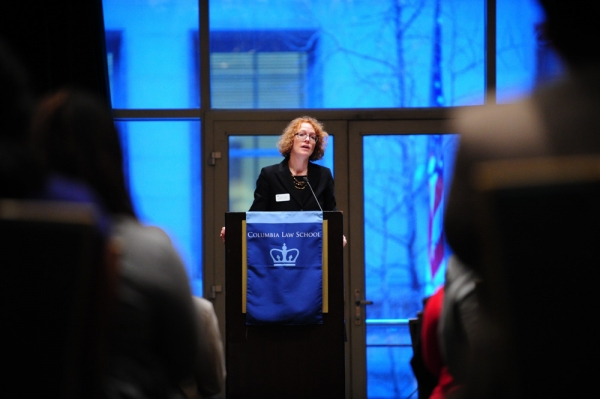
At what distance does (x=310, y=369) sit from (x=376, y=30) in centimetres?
310

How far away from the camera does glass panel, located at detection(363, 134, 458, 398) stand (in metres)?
5.39

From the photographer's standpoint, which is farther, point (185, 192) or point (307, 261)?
point (185, 192)

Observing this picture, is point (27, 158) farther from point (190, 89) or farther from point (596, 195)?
point (190, 89)

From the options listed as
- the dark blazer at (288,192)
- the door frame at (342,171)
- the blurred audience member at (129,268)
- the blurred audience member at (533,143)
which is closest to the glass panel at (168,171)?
the door frame at (342,171)

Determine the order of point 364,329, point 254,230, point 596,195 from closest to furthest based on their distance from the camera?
point 596,195 → point 254,230 → point 364,329

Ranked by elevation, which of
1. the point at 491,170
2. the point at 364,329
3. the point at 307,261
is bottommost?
the point at 364,329

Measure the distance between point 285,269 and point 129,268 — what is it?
7.31ft

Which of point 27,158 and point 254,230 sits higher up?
point 27,158

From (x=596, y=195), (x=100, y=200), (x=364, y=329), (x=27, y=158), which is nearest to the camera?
(x=596, y=195)

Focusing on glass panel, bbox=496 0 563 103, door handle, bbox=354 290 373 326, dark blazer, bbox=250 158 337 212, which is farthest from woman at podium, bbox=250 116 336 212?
glass panel, bbox=496 0 563 103

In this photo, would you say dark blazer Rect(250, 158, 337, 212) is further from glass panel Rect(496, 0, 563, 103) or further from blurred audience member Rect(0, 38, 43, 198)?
blurred audience member Rect(0, 38, 43, 198)

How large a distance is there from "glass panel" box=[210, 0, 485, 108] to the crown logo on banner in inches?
87.4

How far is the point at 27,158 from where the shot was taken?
1.23m

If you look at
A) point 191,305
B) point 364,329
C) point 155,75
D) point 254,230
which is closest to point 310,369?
point 254,230
